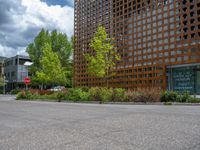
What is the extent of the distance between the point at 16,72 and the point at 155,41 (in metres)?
48.2

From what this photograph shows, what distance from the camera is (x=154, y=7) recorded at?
48438 mm

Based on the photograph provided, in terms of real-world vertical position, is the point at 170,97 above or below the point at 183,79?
below

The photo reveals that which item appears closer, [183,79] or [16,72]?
[183,79]

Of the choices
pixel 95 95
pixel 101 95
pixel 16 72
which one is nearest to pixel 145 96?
pixel 101 95

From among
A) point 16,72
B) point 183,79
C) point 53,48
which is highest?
point 53,48

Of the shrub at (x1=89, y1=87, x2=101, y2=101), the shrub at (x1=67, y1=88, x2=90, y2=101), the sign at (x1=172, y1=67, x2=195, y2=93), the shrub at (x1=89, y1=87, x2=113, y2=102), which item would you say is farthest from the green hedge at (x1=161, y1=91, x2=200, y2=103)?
the sign at (x1=172, y1=67, x2=195, y2=93)

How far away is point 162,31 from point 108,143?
144ft

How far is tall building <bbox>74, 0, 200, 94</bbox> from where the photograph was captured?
42250mm

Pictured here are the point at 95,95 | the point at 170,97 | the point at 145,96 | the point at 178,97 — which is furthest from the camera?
the point at 95,95

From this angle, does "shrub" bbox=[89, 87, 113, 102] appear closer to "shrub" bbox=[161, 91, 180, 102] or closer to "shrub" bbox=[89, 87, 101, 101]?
"shrub" bbox=[89, 87, 101, 101]

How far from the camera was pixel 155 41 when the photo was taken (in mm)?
47062

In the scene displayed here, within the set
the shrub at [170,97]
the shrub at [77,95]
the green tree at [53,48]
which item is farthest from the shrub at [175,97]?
the green tree at [53,48]

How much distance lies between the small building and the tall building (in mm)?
25767

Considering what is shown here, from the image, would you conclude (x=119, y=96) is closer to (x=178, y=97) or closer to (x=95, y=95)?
(x=95, y=95)
